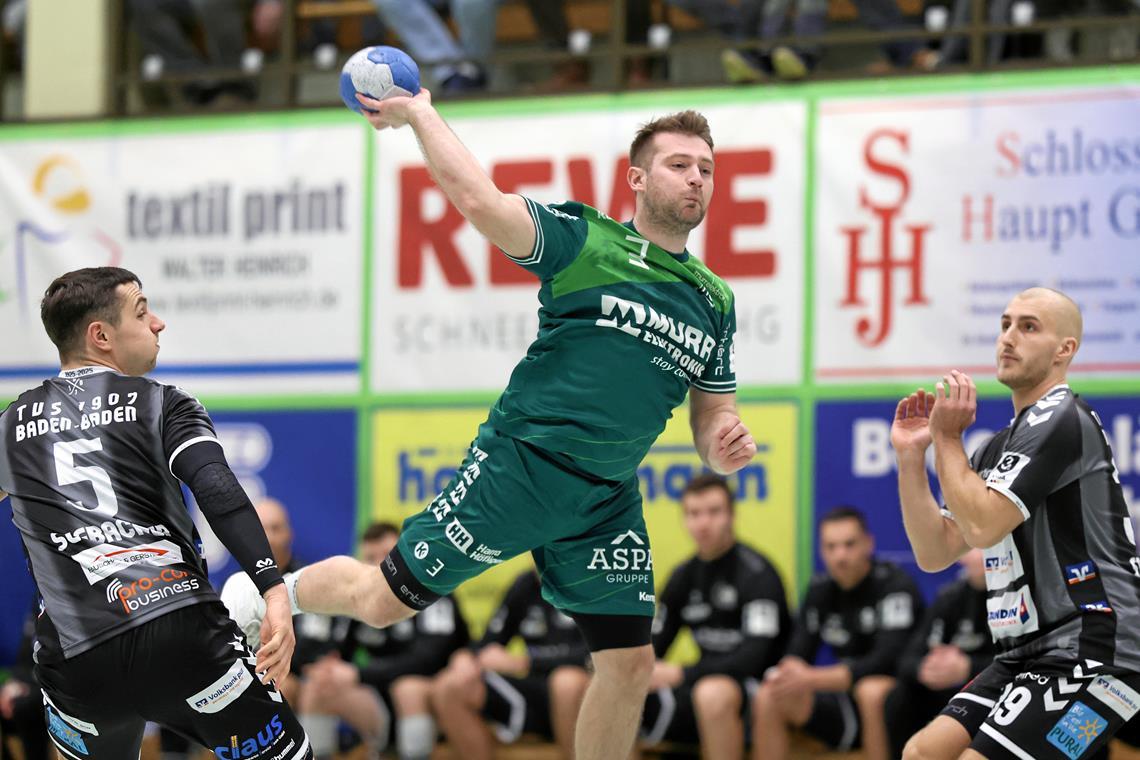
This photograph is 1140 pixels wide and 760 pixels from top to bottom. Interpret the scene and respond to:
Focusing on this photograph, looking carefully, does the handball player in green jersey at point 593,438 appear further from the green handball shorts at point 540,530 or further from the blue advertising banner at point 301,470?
the blue advertising banner at point 301,470

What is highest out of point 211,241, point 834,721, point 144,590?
point 211,241

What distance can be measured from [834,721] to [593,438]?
376 centimetres

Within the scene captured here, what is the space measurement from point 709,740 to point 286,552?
9.75ft

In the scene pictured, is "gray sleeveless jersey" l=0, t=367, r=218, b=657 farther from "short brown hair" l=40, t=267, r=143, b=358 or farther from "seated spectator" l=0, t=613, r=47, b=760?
"seated spectator" l=0, t=613, r=47, b=760

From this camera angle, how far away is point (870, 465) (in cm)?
941

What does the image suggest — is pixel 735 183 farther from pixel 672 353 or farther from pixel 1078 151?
pixel 672 353

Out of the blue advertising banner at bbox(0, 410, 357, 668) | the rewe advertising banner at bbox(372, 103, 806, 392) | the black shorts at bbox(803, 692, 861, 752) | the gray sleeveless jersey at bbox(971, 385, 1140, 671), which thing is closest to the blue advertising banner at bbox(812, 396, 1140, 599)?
the rewe advertising banner at bbox(372, 103, 806, 392)

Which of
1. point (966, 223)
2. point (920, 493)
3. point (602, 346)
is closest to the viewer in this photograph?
point (920, 493)

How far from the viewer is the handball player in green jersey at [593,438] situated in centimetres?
527

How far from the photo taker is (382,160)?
10.6m

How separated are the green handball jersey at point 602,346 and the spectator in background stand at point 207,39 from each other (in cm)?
680

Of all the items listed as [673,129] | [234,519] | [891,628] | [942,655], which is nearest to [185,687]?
[234,519]

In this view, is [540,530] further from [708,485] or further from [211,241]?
[211,241]

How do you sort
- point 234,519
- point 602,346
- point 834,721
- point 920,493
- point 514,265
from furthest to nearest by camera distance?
point 514,265
point 834,721
point 602,346
point 920,493
point 234,519
